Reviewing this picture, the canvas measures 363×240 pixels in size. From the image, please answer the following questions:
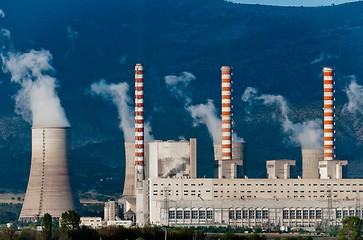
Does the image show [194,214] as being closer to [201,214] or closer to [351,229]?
[201,214]


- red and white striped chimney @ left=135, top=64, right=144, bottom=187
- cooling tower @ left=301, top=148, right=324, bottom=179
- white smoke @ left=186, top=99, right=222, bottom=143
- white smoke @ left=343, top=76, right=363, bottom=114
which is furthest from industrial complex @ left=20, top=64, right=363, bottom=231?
white smoke @ left=343, top=76, right=363, bottom=114

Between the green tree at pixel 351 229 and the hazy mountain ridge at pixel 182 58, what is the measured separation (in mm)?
55012

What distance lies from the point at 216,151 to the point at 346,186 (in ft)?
26.8

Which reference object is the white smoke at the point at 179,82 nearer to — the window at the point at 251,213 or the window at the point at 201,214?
the window at the point at 251,213

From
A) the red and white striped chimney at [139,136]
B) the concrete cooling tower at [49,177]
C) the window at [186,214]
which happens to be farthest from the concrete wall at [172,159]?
the concrete cooling tower at [49,177]

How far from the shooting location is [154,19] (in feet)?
420

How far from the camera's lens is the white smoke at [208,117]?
89994mm

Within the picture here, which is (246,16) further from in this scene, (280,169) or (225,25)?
(280,169)

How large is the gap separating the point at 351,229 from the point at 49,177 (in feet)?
67.9

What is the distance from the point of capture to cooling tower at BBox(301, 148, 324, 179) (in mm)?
63781

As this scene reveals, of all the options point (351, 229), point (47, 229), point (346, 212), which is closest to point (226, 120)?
point (346, 212)

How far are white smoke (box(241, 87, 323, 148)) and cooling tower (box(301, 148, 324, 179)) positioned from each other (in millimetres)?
19936

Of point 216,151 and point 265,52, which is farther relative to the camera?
point 265,52

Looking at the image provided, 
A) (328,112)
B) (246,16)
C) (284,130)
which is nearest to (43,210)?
(328,112)
